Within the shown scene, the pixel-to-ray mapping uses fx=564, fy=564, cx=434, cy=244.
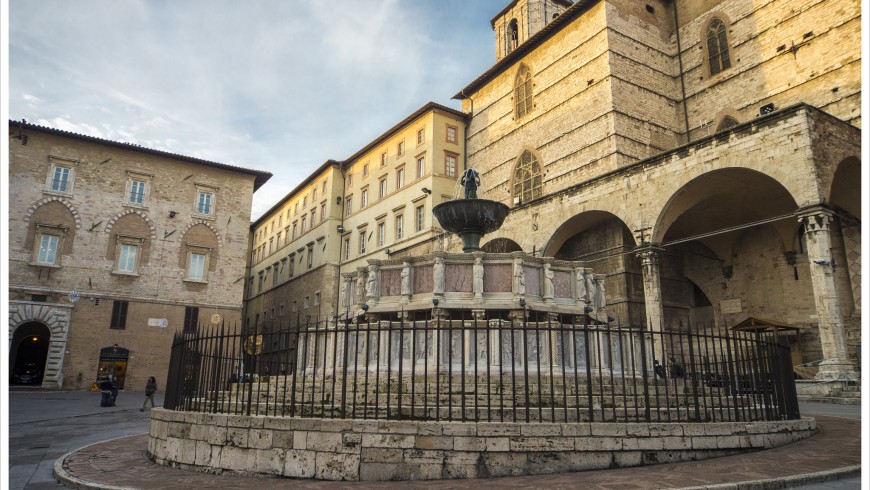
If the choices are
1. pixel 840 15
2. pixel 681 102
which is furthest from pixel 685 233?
pixel 840 15

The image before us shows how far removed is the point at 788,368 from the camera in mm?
7805

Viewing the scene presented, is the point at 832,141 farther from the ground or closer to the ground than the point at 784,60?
closer to the ground

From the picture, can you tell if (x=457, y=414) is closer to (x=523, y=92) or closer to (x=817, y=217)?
(x=817, y=217)

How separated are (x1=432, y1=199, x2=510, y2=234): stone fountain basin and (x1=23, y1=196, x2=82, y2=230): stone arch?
22.5 meters

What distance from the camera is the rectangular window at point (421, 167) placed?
105 feet

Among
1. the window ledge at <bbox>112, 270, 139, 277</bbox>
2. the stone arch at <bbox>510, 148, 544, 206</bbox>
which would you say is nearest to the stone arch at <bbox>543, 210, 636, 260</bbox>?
the stone arch at <bbox>510, 148, 544, 206</bbox>

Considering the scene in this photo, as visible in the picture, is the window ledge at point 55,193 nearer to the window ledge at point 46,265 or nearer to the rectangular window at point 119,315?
the window ledge at point 46,265

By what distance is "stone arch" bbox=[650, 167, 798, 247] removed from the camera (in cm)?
1706

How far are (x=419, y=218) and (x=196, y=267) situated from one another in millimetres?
11998

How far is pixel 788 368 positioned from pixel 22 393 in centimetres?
2612

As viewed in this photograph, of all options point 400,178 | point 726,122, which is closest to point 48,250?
point 400,178

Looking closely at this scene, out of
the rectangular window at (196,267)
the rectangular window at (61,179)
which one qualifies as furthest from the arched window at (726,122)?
the rectangular window at (61,179)

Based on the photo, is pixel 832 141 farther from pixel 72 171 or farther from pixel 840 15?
pixel 72 171

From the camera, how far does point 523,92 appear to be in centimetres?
2988
